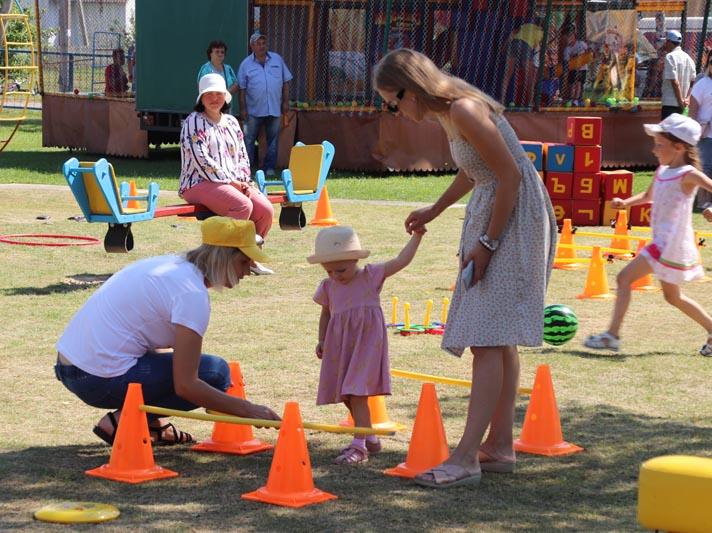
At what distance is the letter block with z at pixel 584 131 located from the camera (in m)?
15.1

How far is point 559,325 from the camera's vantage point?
27.1ft

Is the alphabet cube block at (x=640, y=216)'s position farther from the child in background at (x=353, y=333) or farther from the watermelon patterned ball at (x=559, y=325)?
the child in background at (x=353, y=333)

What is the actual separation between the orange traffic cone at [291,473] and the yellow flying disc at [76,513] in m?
0.57

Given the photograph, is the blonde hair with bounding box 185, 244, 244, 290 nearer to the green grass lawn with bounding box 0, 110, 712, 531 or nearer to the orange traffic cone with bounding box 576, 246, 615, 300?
the green grass lawn with bounding box 0, 110, 712, 531

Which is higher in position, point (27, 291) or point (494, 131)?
point (494, 131)

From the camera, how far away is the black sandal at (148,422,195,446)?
20.4 ft

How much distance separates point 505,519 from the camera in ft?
16.8

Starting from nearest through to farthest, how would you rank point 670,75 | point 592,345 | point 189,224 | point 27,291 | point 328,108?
point 592,345, point 27,291, point 189,224, point 670,75, point 328,108

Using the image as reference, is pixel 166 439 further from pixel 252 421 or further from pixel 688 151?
pixel 688 151

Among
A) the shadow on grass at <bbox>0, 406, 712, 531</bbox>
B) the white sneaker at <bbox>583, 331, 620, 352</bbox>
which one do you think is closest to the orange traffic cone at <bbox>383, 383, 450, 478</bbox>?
the shadow on grass at <bbox>0, 406, 712, 531</bbox>

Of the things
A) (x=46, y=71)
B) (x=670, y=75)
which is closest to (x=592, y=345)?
(x=670, y=75)

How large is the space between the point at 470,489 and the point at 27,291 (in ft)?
19.2

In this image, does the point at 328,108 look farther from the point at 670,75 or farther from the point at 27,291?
the point at 27,291

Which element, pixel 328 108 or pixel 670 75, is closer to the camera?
pixel 670 75
